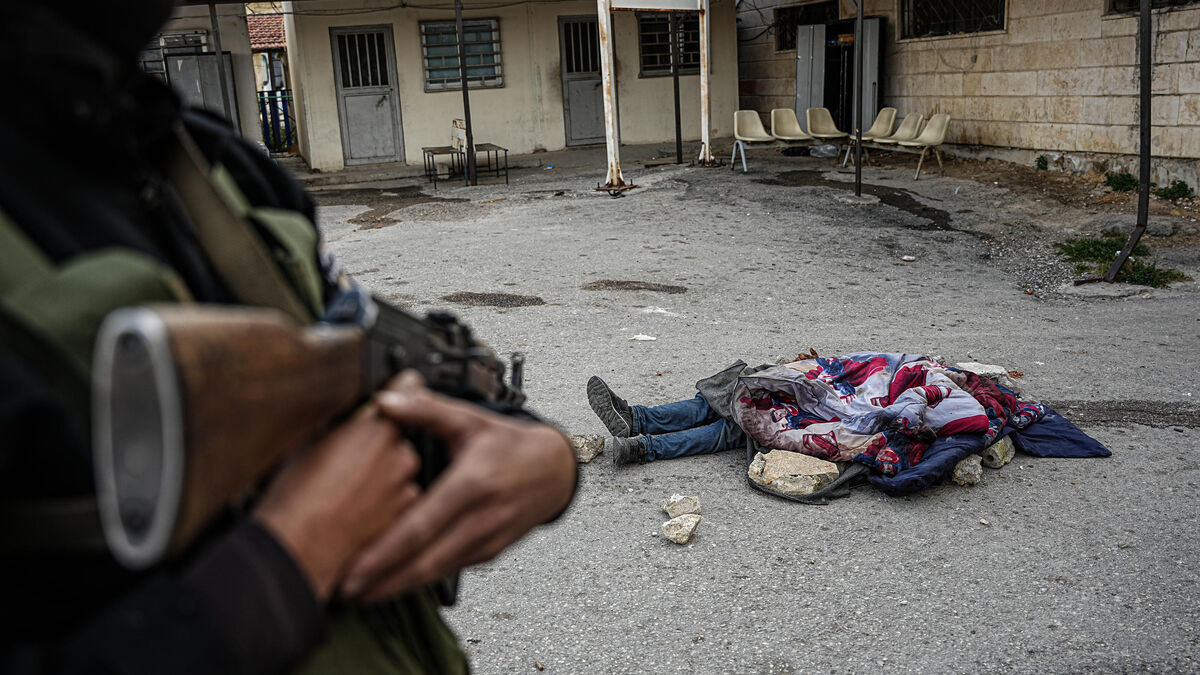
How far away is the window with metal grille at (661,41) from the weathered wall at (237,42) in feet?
21.3

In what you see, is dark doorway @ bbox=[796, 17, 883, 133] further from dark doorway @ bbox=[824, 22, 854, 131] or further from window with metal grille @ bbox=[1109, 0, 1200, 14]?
window with metal grille @ bbox=[1109, 0, 1200, 14]

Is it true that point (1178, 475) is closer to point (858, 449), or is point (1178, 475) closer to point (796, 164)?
point (858, 449)

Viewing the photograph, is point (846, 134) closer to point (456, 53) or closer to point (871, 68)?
point (871, 68)

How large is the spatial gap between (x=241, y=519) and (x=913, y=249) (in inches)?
308

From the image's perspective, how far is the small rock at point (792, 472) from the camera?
3463 mm

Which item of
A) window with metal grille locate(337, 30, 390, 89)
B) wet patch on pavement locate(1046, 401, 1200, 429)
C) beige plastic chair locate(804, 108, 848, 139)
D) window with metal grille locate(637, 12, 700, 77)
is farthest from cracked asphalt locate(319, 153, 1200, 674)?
window with metal grille locate(637, 12, 700, 77)

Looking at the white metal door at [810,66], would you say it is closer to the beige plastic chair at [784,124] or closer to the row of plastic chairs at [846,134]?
the row of plastic chairs at [846,134]

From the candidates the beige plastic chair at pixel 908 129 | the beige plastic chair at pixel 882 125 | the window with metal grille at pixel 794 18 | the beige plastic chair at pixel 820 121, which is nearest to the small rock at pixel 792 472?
the beige plastic chair at pixel 908 129

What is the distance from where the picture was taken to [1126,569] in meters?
2.91

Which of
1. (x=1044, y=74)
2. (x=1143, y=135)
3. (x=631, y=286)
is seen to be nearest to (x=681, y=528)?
(x=631, y=286)

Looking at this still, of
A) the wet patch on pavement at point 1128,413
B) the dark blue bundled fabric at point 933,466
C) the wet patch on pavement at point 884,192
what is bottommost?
the wet patch on pavement at point 1128,413

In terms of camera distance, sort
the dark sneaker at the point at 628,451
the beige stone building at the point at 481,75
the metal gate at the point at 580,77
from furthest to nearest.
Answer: the metal gate at the point at 580,77
the beige stone building at the point at 481,75
the dark sneaker at the point at 628,451

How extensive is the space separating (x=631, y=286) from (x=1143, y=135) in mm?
3972

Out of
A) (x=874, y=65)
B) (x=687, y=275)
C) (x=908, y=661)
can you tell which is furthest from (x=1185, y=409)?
(x=874, y=65)
